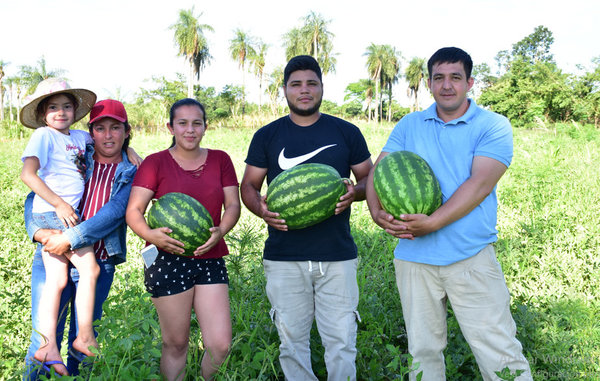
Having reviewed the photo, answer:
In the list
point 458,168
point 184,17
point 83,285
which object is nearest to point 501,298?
point 458,168

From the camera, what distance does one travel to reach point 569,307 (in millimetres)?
3639

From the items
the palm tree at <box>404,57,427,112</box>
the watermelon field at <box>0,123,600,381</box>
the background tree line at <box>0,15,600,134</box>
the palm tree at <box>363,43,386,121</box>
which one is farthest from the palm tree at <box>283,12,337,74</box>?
the watermelon field at <box>0,123,600,381</box>

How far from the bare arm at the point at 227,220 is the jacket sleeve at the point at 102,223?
0.72 meters

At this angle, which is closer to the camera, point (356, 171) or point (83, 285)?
point (83, 285)

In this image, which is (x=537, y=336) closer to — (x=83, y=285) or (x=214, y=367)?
(x=214, y=367)

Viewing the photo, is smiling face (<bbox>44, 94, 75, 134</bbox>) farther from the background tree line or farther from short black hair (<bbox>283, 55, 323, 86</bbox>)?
the background tree line

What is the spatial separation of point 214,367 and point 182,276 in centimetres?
66

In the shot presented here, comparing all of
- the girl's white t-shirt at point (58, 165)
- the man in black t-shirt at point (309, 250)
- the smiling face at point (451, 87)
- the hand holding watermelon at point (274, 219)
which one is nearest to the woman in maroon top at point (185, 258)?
the hand holding watermelon at point (274, 219)

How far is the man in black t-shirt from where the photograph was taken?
111 inches

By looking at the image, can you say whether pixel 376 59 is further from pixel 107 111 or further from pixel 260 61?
pixel 107 111

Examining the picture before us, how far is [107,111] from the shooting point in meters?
2.94

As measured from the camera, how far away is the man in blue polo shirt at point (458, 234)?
94.1 inches

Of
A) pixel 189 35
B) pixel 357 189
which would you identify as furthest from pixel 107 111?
pixel 189 35

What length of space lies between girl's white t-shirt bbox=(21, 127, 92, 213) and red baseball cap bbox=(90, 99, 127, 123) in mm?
293
